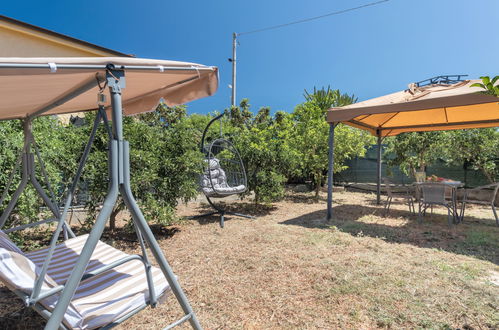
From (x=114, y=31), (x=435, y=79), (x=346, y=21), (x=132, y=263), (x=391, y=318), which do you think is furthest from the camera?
(x=114, y=31)

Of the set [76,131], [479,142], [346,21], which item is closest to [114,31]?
[346,21]

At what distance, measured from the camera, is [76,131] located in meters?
3.48

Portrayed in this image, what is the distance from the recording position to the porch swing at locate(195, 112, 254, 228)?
177 inches

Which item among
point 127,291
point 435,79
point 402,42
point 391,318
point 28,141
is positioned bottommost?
point 391,318

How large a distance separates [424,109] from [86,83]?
175 inches

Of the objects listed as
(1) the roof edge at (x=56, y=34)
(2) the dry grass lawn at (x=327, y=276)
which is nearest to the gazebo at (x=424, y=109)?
(2) the dry grass lawn at (x=327, y=276)

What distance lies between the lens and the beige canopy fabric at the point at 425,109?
3.81m

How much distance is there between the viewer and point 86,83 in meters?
1.37

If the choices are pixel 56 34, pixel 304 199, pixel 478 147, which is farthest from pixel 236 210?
pixel 478 147

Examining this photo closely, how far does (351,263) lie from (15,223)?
3.45 m

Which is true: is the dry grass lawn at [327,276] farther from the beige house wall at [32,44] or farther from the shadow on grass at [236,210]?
the beige house wall at [32,44]

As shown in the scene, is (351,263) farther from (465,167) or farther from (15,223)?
(465,167)

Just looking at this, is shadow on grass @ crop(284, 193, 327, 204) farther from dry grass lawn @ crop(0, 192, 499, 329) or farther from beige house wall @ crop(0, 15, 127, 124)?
beige house wall @ crop(0, 15, 127, 124)

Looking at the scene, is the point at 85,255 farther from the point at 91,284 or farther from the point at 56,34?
the point at 56,34
